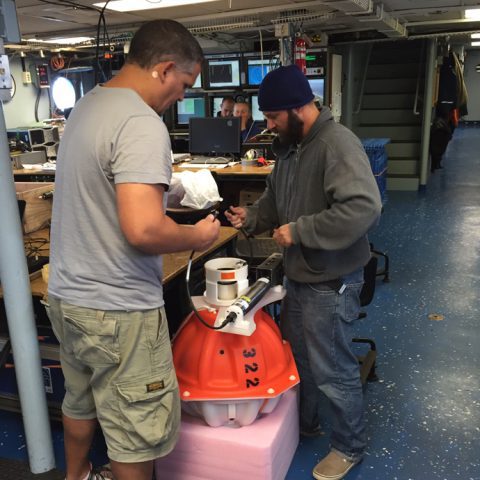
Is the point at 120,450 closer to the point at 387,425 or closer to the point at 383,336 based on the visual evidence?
the point at 387,425

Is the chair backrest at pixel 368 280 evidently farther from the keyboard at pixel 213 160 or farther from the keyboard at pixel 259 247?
the keyboard at pixel 213 160

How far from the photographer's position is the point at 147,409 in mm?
1553

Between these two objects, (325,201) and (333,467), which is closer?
(325,201)

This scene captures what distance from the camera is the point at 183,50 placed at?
146 centimetres

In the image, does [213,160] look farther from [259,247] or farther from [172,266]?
[172,266]

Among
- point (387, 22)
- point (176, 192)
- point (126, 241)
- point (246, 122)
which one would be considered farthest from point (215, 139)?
point (126, 241)

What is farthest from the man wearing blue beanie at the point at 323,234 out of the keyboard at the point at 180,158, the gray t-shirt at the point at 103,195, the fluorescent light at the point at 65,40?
the fluorescent light at the point at 65,40

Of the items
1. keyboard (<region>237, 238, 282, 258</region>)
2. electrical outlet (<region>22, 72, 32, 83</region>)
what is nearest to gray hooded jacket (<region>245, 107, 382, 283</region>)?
keyboard (<region>237, 238, 282, 258</region>)

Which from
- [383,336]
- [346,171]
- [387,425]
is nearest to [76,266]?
[346,171]

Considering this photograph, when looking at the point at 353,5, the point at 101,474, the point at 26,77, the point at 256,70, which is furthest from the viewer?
A: the point at 26,77

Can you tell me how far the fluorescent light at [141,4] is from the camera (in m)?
3.79

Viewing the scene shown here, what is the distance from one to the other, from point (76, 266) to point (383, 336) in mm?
2306

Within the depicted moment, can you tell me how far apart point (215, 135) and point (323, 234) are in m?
3.75

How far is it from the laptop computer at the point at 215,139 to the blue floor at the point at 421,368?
1.76m
